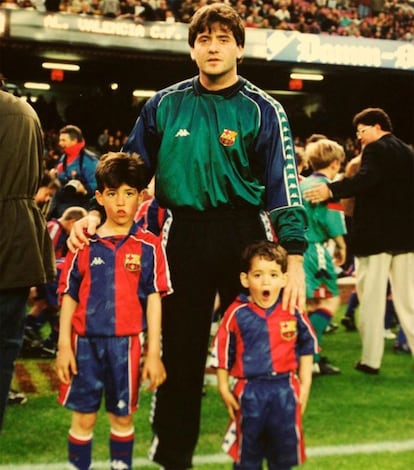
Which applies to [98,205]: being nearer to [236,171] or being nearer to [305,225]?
[236,171]

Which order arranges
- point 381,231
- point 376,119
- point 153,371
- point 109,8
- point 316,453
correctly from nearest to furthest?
point 153,371, point 316,453, point 381,231, point 376,119, point 109,8

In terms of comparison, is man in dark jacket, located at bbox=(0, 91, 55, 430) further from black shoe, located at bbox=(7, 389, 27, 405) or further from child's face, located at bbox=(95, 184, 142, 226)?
black shoe, located at bbox=(7, 389, 27, 405)

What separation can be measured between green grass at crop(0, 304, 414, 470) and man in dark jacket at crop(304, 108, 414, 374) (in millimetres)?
481

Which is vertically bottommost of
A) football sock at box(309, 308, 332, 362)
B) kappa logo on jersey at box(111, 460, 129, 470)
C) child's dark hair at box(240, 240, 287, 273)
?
kappa logo on jersey at box(111, 460, 129, 470)

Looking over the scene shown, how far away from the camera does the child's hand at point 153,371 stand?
3029mm

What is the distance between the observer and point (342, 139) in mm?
23453

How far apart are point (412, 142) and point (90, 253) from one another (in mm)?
22130

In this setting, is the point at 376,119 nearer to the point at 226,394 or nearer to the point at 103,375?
the point at 226,394

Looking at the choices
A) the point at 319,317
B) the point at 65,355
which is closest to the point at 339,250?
the point at 319,317

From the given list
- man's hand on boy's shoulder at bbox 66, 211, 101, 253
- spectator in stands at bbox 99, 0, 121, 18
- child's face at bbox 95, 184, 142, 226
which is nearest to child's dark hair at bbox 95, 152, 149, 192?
child's face at bbox 95, 184, 142, 226

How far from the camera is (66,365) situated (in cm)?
303

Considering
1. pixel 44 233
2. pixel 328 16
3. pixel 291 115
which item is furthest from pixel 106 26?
pixel 44 233

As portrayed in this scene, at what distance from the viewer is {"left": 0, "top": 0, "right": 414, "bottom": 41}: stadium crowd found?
17.1 metres

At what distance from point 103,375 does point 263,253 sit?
86cm
